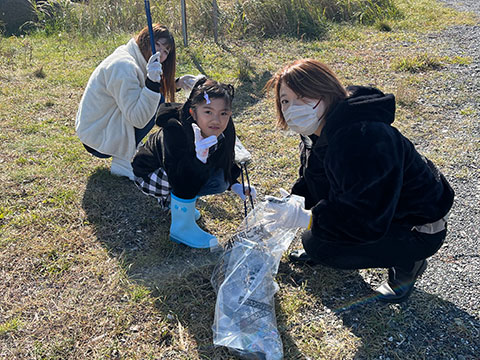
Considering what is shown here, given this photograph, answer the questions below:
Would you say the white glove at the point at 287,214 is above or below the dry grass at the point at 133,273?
above

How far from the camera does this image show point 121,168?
3242 millimetres

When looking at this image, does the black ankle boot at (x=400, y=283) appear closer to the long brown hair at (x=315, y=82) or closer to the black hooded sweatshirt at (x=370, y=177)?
the black hooded sweatshirt at (x=370, y=177)

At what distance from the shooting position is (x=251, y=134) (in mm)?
4020

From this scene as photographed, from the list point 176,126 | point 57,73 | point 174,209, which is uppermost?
point 176,126

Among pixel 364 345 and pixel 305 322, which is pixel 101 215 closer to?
pixel 305 322

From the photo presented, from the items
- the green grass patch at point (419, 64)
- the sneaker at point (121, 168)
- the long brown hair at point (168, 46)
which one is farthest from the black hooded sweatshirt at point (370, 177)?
the green grass patch at point (419, 64)

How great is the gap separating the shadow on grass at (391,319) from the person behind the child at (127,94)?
1.42 meters

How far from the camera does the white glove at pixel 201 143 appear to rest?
2314mm

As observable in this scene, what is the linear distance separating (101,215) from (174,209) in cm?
61

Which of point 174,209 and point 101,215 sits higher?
point 174,209

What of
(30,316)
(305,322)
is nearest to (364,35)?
(305,322)

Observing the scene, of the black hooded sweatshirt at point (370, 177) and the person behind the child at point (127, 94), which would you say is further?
the person behind the child at point (127, 94)

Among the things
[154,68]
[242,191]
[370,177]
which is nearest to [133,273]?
[242,191]

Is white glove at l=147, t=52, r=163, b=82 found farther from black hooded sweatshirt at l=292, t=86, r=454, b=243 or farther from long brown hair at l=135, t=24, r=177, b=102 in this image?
black hooded sweatshirt at l=292, t=86, r=454, b=243
